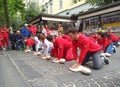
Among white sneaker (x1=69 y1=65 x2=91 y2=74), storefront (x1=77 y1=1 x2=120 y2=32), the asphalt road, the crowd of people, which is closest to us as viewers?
the asphalt road

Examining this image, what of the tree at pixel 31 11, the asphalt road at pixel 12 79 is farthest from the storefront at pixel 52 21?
the tree at pixel 31 11

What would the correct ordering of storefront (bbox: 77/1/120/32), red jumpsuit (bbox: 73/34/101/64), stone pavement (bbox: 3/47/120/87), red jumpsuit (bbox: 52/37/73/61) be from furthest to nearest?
storefront (bbox: 77/1/120/32) < red jumpsuit (bbox: 52/37/73/61) < red jumpsuit (bbox: 73/34/101/64) < stone pavement (bbox: 3/47/120/87)

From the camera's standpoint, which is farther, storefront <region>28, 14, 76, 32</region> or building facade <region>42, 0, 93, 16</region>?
building facade <region>42, 0, 93, 16</region>

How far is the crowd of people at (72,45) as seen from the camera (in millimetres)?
6773

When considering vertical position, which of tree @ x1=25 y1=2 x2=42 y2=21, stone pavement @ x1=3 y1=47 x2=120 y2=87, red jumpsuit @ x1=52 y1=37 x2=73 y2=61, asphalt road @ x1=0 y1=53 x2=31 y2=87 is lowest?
asphalt road @ x1=0 y1=53 x2=31 y2=87

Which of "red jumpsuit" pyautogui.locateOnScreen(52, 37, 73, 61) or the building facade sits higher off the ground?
the building facade

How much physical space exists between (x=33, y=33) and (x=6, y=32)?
228 cm

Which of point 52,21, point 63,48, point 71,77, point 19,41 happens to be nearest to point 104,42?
point 63,48

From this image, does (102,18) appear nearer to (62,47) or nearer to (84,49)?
(62,47)

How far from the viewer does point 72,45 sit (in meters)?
7.38

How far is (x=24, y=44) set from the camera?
15664 mm

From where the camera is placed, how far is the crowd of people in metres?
6.77

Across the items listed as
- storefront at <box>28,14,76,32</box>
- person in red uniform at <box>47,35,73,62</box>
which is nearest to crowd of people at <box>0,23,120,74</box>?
person in red uniform at <box>47,35,73,62</box>

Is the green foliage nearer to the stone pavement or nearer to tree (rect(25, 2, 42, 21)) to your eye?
tree (rect(25, 2, 42, 21))
